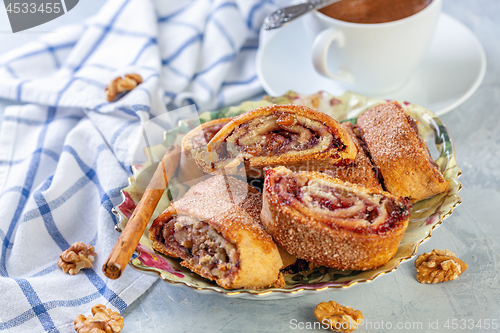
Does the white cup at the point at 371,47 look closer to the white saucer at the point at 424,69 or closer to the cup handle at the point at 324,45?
the cup handle at the point at 324,45

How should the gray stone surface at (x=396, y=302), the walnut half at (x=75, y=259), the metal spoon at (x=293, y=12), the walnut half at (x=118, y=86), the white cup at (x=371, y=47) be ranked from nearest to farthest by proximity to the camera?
1. the gray stone surface at (x=396, y=302)
2. the walnut half at (x=75, y=259)
3. the white cup at (x=371, y=47)
4. the metal spoon at (x=293, y=12)
5. the walnut half at (x=118, y=86)

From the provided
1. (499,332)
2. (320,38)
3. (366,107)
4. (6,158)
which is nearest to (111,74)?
(6,158)

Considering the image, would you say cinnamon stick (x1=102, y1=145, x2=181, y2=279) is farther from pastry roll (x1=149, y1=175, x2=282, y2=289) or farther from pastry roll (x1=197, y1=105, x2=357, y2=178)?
pastry roll (x1=197, y1=105, x2=357, y2=178)

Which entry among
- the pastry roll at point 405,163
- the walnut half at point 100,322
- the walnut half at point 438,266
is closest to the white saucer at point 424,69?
the pastry roll at point 405,163

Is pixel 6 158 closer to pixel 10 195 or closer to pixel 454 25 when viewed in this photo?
pixel 10 195

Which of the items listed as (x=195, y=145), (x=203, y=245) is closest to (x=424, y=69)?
(x=195, y=145)

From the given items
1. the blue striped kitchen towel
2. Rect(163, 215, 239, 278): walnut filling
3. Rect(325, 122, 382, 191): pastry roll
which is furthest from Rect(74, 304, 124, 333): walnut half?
Rect(325, 122, 382, 191): pastry roll
